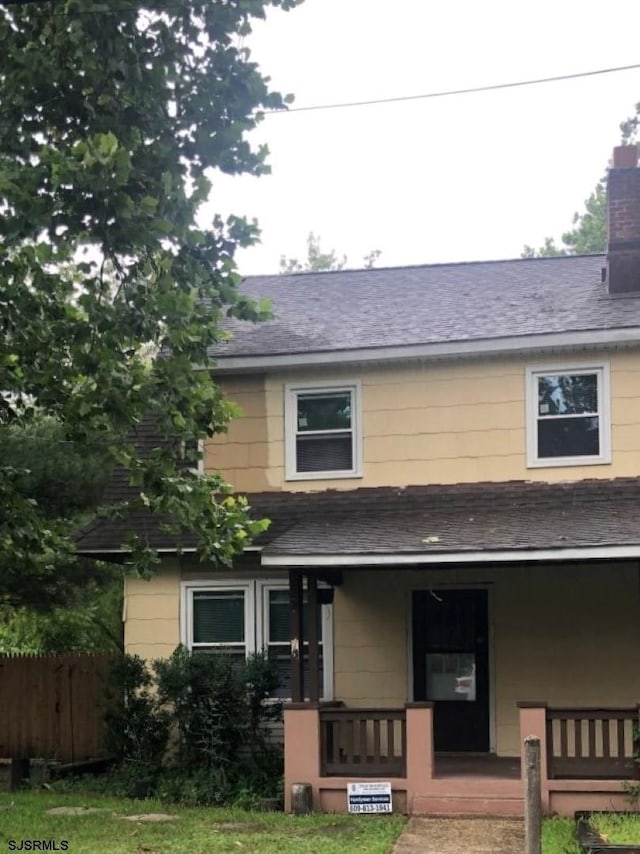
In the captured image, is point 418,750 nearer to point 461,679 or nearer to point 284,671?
point 461,679

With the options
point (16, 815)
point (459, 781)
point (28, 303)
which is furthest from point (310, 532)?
point (28, 303)

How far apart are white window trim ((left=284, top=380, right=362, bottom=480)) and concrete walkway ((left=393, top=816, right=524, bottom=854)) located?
4.46 meters

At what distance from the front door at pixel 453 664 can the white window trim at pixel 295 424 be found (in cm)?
177

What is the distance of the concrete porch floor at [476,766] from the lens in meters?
11.4

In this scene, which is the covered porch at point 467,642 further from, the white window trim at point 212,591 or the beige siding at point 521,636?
the white window trim at point 212,591

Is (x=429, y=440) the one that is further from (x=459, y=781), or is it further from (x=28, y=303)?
(x=28, y=303)

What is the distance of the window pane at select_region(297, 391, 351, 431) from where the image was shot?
1384cm

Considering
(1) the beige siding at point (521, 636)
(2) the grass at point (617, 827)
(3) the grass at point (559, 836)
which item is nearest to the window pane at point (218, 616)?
(1) the beige siding at point (521, 636)

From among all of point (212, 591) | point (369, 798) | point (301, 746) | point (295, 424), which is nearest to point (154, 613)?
point (212, 591)

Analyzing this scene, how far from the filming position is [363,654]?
13.3 m

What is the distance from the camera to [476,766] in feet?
39.4

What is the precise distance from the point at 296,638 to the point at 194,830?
2442 mm

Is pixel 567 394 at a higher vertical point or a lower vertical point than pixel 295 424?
higher

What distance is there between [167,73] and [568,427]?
681cm
